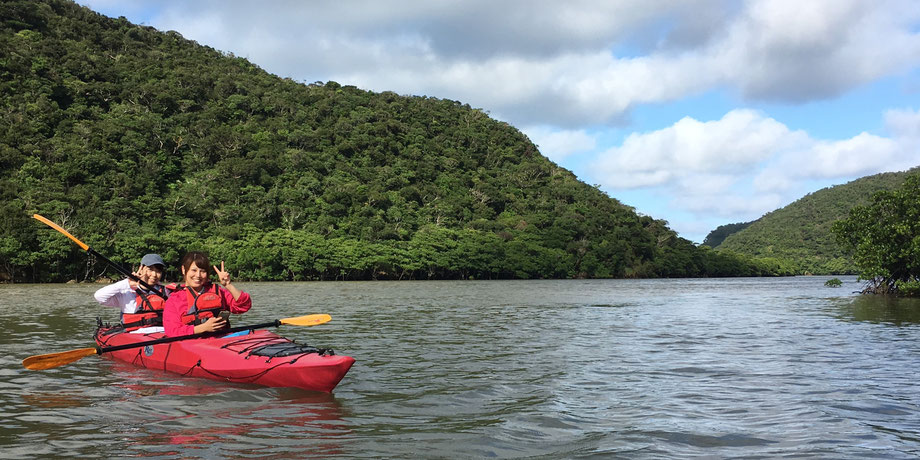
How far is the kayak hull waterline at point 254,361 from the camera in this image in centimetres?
845

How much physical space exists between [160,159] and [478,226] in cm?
3479

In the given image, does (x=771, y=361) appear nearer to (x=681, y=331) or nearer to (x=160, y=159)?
(x=681, y=331)

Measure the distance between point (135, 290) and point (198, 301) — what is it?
103 inches

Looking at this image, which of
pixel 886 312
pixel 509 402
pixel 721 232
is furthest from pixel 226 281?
pixel 721 232

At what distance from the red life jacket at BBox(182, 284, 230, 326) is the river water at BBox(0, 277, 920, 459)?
935 mm

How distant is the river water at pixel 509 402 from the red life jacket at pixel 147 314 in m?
0.74

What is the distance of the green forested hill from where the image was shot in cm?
5631

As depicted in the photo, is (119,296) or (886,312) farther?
(886,312)

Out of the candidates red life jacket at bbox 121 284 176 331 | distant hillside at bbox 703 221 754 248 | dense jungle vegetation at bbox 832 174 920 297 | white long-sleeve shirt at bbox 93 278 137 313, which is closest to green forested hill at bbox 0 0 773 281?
dense jungle vegetation at bbox 832 174 920 297

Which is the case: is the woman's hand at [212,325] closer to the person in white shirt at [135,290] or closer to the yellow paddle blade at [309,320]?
the yellow paddle blade at [309,320]

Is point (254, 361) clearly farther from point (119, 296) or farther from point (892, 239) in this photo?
point (892, 239)

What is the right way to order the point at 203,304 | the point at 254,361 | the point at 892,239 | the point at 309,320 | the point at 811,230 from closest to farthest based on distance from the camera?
the point at 254,361 → the point at 203,304 → the point at 309,320 → the point at 892,239 → the point at 811,230

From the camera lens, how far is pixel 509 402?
8.29m

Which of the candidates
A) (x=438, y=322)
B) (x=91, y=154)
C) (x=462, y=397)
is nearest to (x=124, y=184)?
(x=91, y=154)
